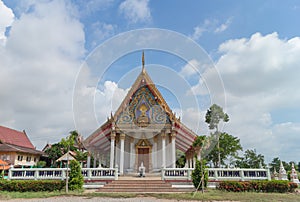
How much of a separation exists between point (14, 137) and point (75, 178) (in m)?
27.5

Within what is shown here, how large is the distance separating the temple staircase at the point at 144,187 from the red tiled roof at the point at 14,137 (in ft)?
79.4

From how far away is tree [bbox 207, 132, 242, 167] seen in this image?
83.5 feet

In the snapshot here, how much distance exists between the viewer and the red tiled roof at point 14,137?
98.2 feet

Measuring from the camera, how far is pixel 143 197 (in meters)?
8.65

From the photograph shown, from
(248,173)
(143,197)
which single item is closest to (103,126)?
(143,197)

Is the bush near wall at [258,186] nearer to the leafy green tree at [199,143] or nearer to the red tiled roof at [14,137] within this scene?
the leafy green tree at [199,143]

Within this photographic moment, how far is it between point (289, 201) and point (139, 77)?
12.0m

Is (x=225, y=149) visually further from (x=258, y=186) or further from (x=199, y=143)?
(x=258, y=186)

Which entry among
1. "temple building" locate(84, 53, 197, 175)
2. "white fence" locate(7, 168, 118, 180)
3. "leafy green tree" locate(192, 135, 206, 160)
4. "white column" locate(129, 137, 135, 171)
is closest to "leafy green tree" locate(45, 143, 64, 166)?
"temple building" locate(84, 53, 197, 175)

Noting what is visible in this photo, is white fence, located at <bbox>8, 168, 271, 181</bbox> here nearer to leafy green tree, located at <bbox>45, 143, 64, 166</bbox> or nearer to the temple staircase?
the temple staircase

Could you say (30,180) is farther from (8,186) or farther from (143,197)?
(143,197)

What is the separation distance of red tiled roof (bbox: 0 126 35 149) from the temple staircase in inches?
953

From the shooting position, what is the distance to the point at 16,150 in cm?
2578

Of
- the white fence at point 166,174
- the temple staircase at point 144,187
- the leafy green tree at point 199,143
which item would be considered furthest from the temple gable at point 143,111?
the temple staircase at point 144,187
